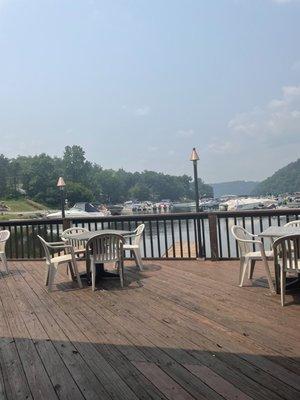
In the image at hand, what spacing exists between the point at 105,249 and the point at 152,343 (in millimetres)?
2158

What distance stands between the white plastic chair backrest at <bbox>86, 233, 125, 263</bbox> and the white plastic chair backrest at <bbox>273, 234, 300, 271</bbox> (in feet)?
6.60

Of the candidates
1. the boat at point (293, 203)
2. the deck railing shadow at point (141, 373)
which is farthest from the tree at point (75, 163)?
the deck railing shadow at point (141, 373)

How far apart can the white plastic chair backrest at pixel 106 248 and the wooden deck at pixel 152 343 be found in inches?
15.8

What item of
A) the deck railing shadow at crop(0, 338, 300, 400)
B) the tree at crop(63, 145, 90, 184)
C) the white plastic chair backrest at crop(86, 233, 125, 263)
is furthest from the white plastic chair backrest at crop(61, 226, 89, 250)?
the tree at crop(63, 145, 90, 184)

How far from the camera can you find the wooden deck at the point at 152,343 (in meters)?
2.36

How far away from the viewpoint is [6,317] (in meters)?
4.03

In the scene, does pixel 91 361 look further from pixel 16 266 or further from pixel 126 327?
pixel 16 266

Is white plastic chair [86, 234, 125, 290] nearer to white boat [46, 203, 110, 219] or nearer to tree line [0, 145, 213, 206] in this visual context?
white boat [46, 203, 110, 219]

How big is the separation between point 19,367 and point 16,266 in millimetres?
4740

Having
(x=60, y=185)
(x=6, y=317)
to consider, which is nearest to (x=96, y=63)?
(x=60, y=185)

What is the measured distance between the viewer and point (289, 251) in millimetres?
3893

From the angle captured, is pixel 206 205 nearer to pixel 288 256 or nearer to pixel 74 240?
pixel 74 240

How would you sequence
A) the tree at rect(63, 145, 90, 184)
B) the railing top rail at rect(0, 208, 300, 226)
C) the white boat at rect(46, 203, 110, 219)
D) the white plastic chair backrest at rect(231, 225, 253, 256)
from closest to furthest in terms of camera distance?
the white plastic chair backrest at rect(231, 225, 253, 256) < the railing top rail at rect(0, 208, 300, 226) < the white boat at rect(46, 203, 110, 219) < the tree at rect(63, 145, 90, 184)

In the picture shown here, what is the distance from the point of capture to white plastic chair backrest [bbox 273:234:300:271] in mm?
3818
